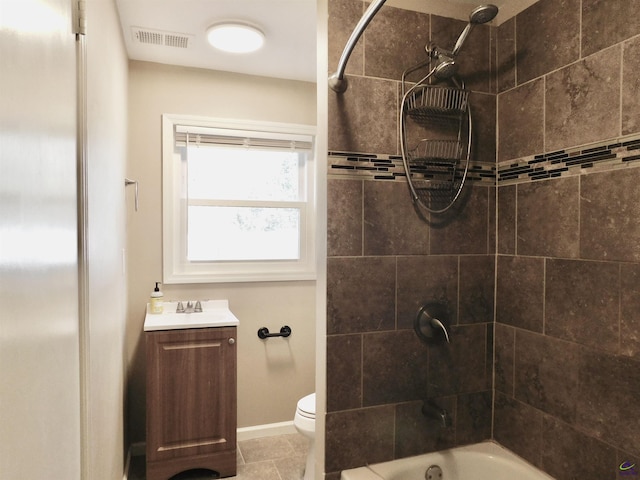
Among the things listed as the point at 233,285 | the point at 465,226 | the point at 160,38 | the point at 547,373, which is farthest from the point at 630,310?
the point at 160,38

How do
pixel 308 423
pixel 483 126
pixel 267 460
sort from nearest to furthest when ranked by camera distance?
pixel 483 126
pixel 308 423
pixel 267 460

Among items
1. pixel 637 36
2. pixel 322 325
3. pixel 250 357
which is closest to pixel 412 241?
pixel 322 325

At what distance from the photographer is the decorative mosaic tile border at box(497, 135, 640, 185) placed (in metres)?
1.23

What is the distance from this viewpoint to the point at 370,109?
1538mm

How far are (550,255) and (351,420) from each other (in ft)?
3.24

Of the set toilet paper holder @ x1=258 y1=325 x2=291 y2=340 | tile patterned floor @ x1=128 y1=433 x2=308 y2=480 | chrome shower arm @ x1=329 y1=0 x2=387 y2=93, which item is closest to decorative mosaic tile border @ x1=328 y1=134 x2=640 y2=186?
chrome shower arm @ x1=329 y1=0 x2=387 y2=93

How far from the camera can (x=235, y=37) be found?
7.22ft

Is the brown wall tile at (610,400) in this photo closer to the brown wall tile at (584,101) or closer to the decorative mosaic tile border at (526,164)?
the decorative mosaic tile border at (526,164)

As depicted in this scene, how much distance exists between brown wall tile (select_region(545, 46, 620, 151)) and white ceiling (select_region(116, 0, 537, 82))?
0.41 meters

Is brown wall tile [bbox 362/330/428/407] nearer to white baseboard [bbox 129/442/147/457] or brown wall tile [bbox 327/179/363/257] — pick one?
brown wall tile [bbox 327/179/363/257]

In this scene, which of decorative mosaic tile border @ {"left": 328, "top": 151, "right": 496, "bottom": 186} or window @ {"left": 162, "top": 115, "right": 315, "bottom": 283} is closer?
decorative mosaic tile border @ {"left": 328, "top": 151, "right": 496, "bottom": 186}

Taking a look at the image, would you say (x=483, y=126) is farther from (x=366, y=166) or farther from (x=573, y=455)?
(x=573, y=455)

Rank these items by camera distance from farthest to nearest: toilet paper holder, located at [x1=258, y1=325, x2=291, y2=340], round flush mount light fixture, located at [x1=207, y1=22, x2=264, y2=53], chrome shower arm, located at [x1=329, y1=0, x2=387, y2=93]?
1. toilet paper holder, located at [x1=258, y1=325, x2=291, y2=340]
2. round flush mount light fixture, located at [x1=207, y1=22, x2=264, y2=53]
3. chrome shower arm, located at [x1=329, y1=0, x2=387, y2=93]

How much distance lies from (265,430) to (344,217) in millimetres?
2038
